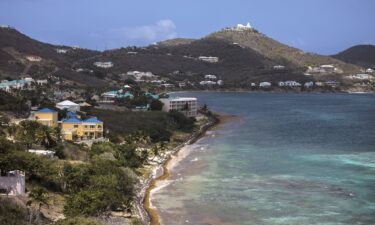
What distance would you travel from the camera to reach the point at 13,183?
23.6m

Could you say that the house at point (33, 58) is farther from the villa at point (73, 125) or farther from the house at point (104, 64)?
the villa at point (73, 125)

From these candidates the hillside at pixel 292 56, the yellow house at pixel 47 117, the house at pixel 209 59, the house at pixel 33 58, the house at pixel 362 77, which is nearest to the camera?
the yellow house at pixel 47 117

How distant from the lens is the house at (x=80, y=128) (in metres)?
41.9

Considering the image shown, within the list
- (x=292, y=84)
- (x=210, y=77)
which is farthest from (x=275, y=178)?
(x=292, y=84)

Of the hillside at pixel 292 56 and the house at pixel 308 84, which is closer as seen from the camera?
the house at pixel 308 84

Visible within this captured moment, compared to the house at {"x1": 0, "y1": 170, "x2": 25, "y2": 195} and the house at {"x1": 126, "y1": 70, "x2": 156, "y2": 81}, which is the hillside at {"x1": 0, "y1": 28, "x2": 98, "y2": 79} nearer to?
the house at {"x1": 126, "y1": 70, "x2": 156, "y2": 81}

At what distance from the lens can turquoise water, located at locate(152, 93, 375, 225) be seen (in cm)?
2828

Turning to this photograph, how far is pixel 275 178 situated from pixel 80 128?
15067 mm

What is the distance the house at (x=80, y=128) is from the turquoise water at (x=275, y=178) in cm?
718

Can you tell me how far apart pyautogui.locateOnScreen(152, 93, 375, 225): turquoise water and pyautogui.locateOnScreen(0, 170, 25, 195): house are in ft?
22.5

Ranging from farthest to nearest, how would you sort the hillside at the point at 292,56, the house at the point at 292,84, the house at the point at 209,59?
the hillside at the point at 292,56
the house at the point at 209,59
the house at the point at 292,84

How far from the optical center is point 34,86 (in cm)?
7406

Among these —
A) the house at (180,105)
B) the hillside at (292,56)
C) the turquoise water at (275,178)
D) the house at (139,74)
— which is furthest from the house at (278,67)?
the turquoise water at (275,178)

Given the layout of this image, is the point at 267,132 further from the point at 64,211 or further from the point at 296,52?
the point at 296,52
